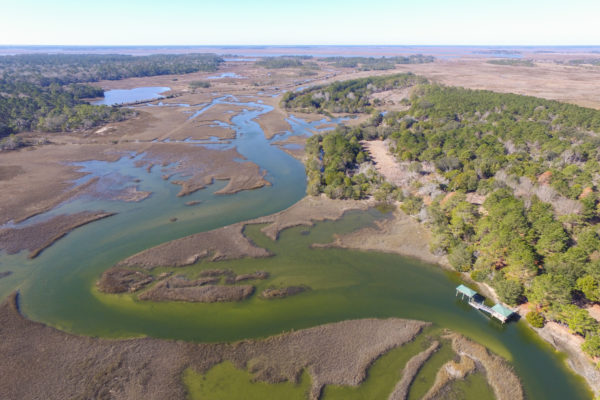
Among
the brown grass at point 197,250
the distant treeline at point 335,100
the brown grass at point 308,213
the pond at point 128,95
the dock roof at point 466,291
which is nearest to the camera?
the dock roof at point 466,291

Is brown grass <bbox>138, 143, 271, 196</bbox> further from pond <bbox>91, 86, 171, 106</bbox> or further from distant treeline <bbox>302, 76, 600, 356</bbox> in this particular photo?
pond <bbox>91, 86, 171, 106</bbox>

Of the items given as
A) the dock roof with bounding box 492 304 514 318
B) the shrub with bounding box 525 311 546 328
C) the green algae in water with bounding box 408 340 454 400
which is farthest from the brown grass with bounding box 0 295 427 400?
the shrub with bounding box 525 311 546 328

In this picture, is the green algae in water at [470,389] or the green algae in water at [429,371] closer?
the green algae in water at [470,389]

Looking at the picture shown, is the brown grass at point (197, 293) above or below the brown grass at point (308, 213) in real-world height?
below

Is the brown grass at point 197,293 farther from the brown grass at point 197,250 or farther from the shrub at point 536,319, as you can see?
the shrub at point 536,319

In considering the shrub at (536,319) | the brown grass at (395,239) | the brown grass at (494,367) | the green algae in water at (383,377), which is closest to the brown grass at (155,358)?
the green algae in water at (383,377)

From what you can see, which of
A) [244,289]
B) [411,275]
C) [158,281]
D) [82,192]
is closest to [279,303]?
[244,289]
